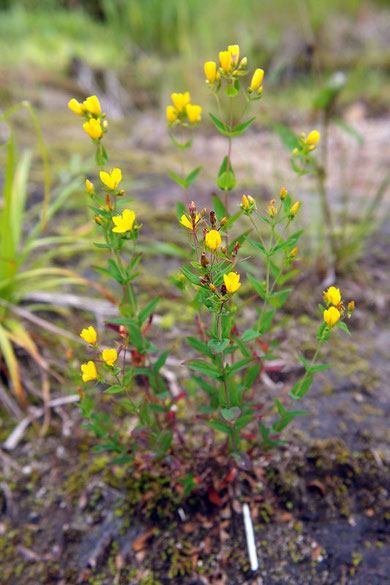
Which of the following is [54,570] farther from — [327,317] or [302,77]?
[302,77]

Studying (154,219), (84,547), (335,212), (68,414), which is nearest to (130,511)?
(84,547)

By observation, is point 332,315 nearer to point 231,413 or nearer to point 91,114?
point 231,413

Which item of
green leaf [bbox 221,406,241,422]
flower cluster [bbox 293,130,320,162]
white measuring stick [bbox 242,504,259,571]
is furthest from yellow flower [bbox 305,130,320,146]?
white measuring stick [bbox 242,504,259,571]

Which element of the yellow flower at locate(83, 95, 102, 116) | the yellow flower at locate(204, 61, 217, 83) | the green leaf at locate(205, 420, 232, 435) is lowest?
the green leaf at locate(205, 420, 232, 435)

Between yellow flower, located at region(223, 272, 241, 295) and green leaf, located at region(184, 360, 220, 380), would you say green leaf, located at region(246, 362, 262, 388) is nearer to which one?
green leaf, located at region(184, 360, 220, 380)

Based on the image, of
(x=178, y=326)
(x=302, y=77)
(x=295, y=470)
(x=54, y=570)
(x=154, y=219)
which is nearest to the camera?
(x=54, y=570)
